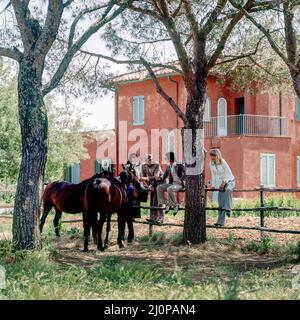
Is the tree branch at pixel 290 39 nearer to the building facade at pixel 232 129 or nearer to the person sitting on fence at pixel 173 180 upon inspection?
the person sitting on fence at pixel 173 180

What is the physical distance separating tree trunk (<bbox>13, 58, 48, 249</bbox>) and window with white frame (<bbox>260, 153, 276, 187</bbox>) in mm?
20286

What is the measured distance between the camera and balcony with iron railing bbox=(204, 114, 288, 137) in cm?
3033

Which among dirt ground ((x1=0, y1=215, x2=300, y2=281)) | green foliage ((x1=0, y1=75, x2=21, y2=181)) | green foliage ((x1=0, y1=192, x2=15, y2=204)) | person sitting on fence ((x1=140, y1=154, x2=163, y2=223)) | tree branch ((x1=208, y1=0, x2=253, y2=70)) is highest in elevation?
tree branch ((x1=208, y1=0, x2=253, y2=70))

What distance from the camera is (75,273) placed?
8.85 meters

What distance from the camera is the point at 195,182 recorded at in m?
14.1

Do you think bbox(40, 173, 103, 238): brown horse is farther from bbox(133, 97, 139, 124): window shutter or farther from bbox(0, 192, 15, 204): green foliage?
bbox(0, 192, 15, 204): green foliage

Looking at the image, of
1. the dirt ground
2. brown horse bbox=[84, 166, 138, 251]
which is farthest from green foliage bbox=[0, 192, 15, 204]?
brown horse bbox=[84, 166, 138, 251]

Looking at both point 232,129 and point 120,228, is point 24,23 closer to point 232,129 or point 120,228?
point 120,228

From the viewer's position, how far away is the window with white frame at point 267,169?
30.2m

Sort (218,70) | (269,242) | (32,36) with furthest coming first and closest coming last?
(218,70) < (269,242) < (32,36)

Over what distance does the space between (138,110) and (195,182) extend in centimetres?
1947

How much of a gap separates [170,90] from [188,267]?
2057 cm

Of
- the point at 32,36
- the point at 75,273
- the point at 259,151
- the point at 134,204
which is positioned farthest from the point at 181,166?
the point at 259,151

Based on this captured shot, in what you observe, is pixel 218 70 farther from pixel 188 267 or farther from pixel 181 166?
pixel 188 267
